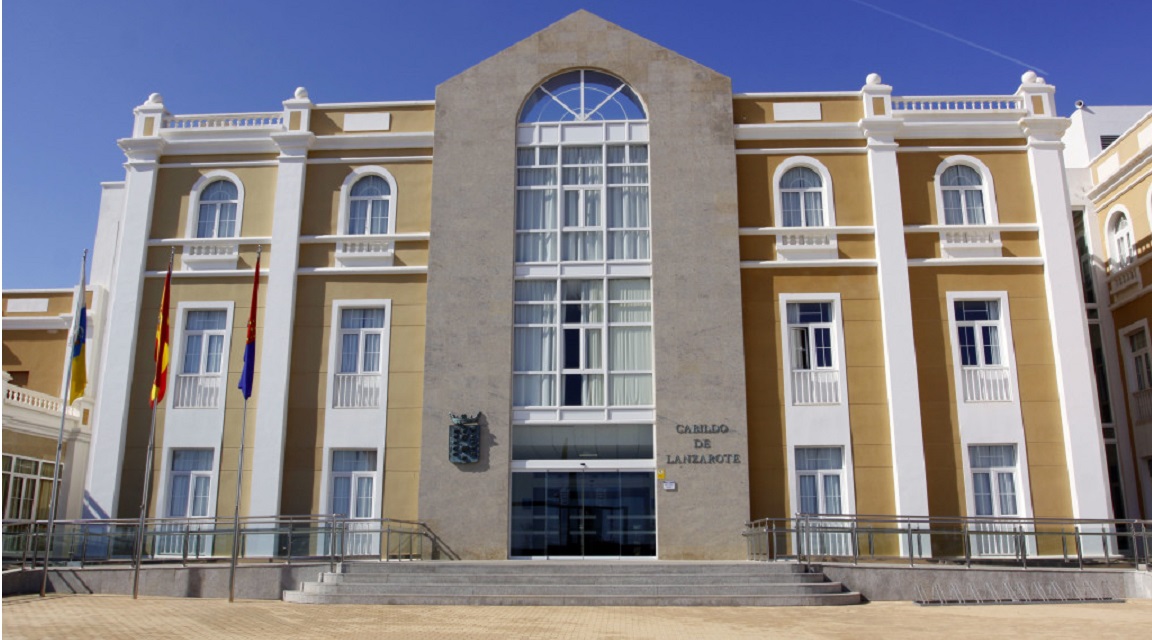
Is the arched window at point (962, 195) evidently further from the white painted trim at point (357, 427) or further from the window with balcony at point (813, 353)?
the white painted trim at point (357, 427)

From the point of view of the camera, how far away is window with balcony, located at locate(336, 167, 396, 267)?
22.3 meters

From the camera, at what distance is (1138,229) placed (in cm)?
2458

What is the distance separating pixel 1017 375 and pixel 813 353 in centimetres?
438

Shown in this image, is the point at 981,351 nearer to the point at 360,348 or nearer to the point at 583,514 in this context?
the point at 583,514

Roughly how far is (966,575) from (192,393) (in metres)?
16.3

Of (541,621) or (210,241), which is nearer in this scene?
(541,621)

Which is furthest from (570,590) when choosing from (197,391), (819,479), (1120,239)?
(1120,239)

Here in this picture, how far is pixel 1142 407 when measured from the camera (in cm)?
2438

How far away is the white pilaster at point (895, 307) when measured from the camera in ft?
67.0

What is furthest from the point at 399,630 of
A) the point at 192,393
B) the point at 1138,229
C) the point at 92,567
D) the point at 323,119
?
the point at 1138,229

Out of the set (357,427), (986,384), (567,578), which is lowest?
(567,578)

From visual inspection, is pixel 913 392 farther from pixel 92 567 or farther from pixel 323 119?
pixel 92 567

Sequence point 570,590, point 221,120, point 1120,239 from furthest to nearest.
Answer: point 1120,239 → point 221,120 → point 570,590

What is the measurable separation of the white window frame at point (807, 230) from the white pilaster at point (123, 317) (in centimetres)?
1466
